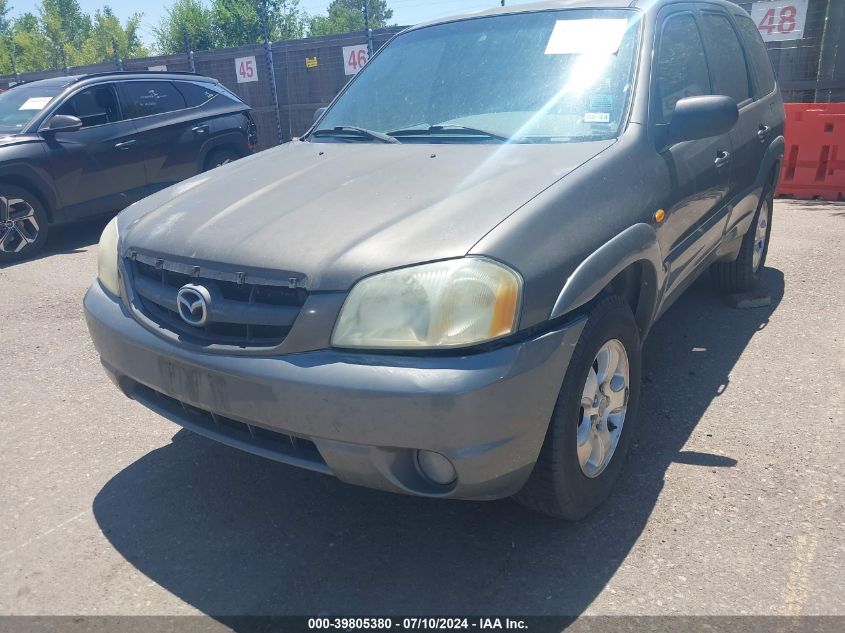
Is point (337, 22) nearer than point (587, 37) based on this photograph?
No

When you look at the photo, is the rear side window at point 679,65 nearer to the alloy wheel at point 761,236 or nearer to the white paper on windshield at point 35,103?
the alloy wheel at point 761,236

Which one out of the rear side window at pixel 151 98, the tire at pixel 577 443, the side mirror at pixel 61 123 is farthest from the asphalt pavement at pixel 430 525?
the rear side window at pixel 151 98

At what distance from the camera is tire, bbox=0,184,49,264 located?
7039mm

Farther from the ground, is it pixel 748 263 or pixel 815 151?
pixel 815 151

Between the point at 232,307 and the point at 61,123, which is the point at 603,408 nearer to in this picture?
the point at 232,307

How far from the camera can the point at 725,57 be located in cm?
403

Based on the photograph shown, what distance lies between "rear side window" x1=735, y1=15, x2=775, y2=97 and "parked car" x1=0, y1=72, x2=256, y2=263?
615 cm

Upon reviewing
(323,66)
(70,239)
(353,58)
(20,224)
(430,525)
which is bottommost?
(70,239)

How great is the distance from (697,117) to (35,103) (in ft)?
23.6

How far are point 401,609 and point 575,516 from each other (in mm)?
689

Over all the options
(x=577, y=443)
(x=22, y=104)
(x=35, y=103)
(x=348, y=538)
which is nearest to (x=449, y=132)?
(x=577, y=443)

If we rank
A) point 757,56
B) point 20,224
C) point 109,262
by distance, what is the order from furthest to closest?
1. point 20,224
2. point 757,56
3. point 109,262

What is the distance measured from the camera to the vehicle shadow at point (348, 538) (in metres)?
2.30

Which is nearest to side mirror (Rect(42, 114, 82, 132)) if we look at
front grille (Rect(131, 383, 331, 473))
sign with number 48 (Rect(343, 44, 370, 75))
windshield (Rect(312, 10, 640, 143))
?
windshield (Rect(312, 10, 640, 143))
